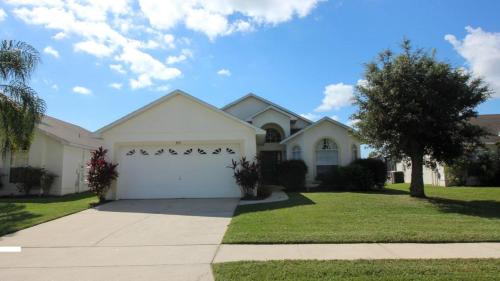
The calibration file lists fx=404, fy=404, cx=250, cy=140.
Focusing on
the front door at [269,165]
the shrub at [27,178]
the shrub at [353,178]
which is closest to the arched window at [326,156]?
the shrub at [353,178]

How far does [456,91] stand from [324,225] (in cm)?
776

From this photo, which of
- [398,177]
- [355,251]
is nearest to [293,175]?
[398,177]

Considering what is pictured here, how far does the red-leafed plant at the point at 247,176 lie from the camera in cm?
1656

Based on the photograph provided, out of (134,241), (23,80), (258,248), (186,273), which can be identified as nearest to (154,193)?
(23,80)

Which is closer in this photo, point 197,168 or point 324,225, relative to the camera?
point 324,225

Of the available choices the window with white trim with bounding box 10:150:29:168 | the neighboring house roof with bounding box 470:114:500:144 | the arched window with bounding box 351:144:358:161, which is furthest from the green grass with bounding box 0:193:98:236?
the neighboring house roof with bounding box 470:114:500:144

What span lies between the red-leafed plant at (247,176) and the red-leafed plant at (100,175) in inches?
201

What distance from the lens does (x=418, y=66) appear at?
14.5 m

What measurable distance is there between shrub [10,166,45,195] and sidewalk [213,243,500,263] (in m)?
15.3

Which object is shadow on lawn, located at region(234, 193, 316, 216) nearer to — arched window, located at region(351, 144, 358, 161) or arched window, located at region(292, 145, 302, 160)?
arched window, located at region(292, 145, 302, 160)

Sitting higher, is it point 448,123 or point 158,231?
point 448,123

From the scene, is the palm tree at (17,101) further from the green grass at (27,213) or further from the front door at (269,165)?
the front door at (269,165)

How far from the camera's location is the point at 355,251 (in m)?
7.48

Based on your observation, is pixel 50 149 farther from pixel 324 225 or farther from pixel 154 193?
pixel 324 225
